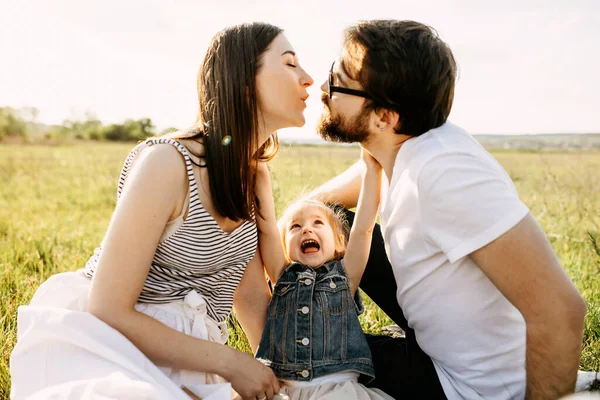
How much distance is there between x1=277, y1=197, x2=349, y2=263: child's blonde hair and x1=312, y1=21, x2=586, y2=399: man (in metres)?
0.50

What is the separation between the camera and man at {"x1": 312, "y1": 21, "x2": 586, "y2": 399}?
6.54ft

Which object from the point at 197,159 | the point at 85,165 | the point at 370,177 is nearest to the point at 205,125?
the point at 197,159

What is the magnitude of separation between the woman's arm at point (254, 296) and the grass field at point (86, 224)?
0.46 metres

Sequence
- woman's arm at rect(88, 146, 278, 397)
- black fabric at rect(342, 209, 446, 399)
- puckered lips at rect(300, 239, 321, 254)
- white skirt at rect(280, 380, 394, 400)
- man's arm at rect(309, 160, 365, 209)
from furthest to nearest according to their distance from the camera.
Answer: man's arm at rect(309, 160, 365, 209) → puckered lips at rect(300, 239, 321, 254) → black fabric at rect(342, 209, 446, 399) → white skirt at rect(280, 380, 394, 400) → woman's arm at rect(88, 146, 278, 397)

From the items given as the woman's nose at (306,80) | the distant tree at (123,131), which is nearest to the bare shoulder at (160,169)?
the woman's nose at (306,80)

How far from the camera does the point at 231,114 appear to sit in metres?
2.47

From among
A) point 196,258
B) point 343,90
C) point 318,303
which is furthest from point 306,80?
point 318,303

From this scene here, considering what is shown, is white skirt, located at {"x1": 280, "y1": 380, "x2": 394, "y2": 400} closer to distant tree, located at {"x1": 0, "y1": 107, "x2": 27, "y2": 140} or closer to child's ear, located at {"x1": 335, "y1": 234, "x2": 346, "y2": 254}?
child's ear, located at {"x1": 335, "y1": 234, "x2": 346, "y2": 254}

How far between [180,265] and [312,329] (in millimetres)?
757

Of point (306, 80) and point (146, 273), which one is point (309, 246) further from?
point (146, 273)

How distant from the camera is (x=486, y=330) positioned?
2291 mm

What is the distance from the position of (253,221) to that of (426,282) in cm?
88

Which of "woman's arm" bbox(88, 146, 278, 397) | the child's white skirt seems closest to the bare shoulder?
"woman's arm" bbox(88, 146, 278, 397)

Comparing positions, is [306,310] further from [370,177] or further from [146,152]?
[146,152]
